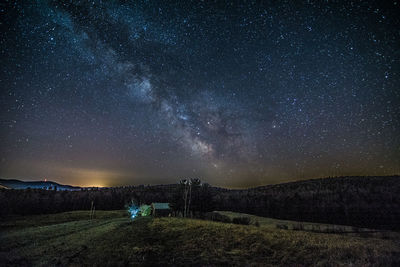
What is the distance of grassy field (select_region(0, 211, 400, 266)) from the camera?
14.5 m

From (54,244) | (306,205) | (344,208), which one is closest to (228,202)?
(306,205)

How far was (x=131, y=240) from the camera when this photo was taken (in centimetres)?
2255

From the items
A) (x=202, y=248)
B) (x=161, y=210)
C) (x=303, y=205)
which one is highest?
(x=202, y=248)

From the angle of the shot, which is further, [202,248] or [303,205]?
[303,205]

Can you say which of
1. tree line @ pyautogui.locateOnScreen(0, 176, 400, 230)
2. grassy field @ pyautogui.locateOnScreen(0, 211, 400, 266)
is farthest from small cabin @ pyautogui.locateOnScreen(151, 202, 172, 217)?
grassy field @ pyautogui.locateOnScreen(0, 211, 400, 266)

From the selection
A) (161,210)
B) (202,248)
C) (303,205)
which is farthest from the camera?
(303,205)

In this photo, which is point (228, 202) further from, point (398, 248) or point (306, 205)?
point (398, 248)

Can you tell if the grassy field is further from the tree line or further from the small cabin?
the tree line

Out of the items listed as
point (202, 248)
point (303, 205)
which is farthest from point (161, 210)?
point (303, 205)

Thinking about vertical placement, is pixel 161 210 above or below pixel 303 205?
above

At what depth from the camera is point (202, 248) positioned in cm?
1892

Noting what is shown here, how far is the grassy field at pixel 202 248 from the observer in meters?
14.5

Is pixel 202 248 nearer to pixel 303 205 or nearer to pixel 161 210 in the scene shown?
pixel 161 210

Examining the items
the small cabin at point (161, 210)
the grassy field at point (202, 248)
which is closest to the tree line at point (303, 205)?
the small cabin at point (161, 210)
